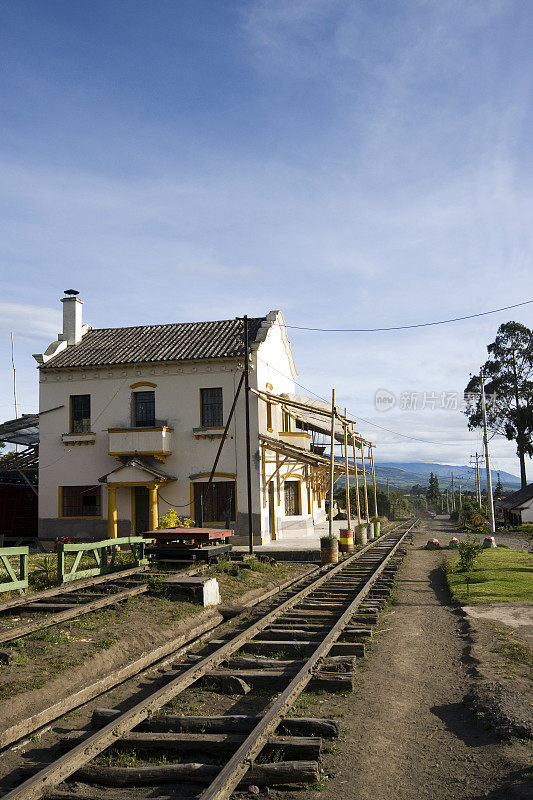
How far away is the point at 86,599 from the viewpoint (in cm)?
→ 1165

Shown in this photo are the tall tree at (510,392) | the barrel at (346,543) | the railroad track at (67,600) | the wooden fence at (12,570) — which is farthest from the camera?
the tall tree at (510,392)

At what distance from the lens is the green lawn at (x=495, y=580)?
44.5 feet

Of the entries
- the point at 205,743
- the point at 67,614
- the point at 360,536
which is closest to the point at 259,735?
the point at 205,743

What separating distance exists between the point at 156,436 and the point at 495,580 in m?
14.6

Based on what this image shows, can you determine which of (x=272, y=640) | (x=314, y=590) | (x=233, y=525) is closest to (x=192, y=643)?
(x=272, y=640)

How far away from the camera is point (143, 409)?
27453mm

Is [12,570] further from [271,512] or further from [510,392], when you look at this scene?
[510,392]

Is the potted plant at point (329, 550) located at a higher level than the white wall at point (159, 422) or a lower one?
lower

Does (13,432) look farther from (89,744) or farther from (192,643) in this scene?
(89,744)

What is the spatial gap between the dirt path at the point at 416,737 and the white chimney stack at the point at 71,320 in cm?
2400

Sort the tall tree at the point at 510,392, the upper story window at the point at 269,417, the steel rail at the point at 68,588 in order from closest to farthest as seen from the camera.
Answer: the steel rail at the point at 68,588
the upper story window at the point at 269,417
the tall tree at the point at 510,392

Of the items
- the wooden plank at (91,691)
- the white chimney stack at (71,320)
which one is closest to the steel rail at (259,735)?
the wooden plank at (91,691)

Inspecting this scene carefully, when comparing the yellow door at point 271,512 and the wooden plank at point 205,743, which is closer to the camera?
the wooden plank at point 205,743

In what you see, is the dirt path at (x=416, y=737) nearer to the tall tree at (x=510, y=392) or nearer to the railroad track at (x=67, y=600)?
the railroad track at (x=67, y=600)
